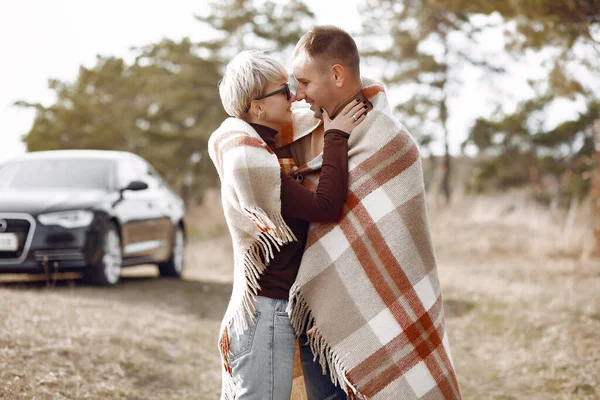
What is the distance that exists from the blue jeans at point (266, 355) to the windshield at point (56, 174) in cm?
746

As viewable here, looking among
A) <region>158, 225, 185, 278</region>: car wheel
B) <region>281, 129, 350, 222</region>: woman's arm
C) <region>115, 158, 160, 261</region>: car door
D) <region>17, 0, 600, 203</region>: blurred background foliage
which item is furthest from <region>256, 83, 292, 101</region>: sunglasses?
<region>17, 0, 600, 203</region>: blurred background foliage

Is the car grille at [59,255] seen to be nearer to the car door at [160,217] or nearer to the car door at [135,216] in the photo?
the car door at [135,216]

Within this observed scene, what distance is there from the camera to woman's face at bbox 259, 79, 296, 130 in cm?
302

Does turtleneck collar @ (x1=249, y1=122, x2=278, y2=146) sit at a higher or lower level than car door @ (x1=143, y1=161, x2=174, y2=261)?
higher

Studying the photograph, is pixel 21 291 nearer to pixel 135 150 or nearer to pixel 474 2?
pixel 474 2

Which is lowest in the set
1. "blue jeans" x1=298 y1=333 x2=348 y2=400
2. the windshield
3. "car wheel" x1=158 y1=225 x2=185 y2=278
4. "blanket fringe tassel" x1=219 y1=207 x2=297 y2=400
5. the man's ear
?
"car wheel" x1=158 y1=225 x2=185 y2=278

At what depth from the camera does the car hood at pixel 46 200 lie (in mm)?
9062

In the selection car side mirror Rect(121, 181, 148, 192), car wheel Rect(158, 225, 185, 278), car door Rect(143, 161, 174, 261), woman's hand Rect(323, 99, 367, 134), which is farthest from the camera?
car wheel Rect(158, 225, 185, 278)

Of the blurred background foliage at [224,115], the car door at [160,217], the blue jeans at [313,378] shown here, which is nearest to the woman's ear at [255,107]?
the blue jeans at [313,378]

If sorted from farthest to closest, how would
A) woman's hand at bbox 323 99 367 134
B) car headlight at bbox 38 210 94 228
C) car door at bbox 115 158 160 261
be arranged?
car door at bbox 115 158 160 261
car headlight at bbox 38 210 94 228
woman's hand at bbox 323 99 367 134

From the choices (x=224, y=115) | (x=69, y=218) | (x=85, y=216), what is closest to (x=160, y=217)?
(x=85, y=216)

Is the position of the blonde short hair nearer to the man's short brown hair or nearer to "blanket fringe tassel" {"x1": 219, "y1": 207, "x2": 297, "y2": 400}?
the man's short brown hair

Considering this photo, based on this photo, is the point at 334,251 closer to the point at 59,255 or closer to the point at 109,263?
the point at 59,255

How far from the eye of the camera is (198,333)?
7.77 metres
